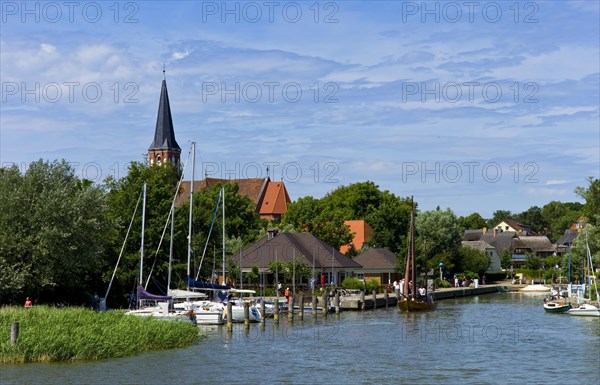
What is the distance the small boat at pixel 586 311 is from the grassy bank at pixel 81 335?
33893 millimetres

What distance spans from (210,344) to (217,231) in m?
39.6

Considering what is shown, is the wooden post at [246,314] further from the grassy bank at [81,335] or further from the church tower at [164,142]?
the church tower at [164,142]

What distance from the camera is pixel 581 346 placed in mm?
49406

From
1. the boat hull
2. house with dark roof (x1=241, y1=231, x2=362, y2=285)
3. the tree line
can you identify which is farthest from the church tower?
the boat hull

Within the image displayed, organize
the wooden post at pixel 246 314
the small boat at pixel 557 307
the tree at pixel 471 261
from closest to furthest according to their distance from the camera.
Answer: the wooden post at pixel 246 314
the small boat at pixel 557 307
the tree at pixel 471 261

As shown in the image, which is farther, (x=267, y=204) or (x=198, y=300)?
(x=267, y=204)

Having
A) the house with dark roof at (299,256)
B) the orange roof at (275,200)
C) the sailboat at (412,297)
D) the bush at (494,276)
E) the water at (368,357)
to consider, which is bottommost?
the water at (368,357)

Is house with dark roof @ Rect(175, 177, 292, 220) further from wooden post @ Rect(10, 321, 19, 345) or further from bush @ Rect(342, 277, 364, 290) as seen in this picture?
wooden post @ Rect(10, 321, 19, 345)

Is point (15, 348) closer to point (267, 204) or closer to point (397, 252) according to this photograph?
point (397, 252)

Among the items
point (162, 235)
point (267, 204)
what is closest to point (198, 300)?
point (162, 235)

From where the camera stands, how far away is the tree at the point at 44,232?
53.6m

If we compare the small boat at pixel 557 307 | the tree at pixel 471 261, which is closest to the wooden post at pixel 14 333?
the small boat at pixel 557 307

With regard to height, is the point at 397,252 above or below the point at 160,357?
above

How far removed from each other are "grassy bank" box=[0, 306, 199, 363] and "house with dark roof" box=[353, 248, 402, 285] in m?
53.0
